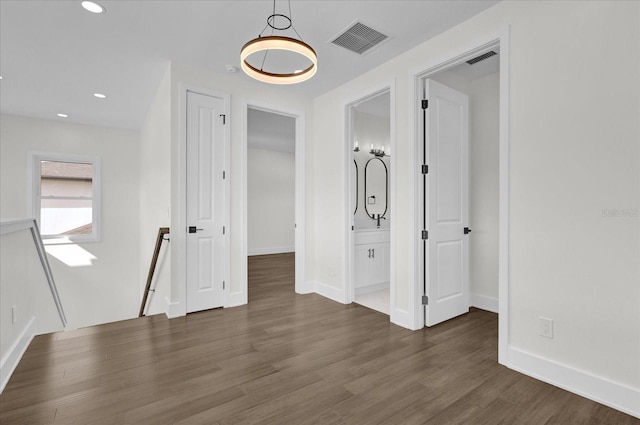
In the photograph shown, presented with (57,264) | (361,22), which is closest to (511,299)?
(361,22)

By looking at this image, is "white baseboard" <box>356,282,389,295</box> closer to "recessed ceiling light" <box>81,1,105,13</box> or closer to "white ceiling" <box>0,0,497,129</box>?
"white ceiling" <box>0,0,497,129</box>

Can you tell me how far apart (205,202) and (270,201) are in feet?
16.7

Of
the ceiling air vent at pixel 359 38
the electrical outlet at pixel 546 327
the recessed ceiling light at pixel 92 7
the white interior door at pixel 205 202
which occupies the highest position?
the ceiling air vent at pixel 359 38

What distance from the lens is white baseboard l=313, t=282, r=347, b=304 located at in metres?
4.10

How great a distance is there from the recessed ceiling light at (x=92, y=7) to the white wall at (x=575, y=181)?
10.1ft

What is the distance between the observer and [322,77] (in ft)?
12.9

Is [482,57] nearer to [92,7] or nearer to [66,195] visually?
[92,7]

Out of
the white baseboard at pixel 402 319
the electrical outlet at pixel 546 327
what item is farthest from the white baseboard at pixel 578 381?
the white baseboard at pixel 402 319

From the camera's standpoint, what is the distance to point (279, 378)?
2.23m

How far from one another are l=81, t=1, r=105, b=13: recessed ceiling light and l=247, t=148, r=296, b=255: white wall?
5750 millimetres

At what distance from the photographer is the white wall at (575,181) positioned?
6.20 ft

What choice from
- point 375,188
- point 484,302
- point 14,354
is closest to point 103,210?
point 14,354

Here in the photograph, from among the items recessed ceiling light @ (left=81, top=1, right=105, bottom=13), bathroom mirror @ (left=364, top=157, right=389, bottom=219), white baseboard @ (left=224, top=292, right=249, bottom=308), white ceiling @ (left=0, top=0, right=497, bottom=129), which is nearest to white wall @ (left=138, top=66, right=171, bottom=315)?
white ceiling @ (left=0, top=0, right=497, bottom=129)

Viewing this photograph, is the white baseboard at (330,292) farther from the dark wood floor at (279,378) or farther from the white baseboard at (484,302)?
the white baseboard at (484,302)
